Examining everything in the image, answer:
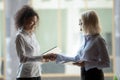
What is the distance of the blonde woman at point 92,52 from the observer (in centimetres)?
299

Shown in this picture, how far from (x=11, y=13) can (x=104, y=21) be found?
5.30ft

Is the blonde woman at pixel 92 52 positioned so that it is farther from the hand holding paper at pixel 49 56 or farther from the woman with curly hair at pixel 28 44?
the woman with curly hair at pixel 28 44

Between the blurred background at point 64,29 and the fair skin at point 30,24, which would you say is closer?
the fair skin at point 30,24

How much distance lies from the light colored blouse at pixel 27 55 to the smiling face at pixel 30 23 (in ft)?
0.19

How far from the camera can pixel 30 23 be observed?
2.98 metres

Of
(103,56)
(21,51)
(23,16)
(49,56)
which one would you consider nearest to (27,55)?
(21,51)

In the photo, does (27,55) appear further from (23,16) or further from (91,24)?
(91,24)

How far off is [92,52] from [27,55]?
2.16ft

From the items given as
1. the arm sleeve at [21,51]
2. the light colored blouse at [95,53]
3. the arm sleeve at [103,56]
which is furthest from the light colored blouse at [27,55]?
the arm sleeve at [103,56]

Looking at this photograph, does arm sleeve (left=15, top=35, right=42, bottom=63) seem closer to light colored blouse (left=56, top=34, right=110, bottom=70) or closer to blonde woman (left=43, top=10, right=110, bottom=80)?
blonde woman (left=43, top=10, right=110, bottom=80)

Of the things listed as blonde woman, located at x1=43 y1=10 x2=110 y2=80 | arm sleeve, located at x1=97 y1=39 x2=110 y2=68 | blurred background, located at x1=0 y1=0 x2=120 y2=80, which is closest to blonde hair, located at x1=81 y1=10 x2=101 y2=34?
blonde woman, located at x1=43 y1=10 x2=110 y2=80

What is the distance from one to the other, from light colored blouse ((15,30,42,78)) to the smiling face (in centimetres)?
6

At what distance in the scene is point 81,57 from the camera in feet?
10.2

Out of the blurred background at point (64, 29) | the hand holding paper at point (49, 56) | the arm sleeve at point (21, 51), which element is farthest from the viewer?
the blurred background at point (64, 29)
